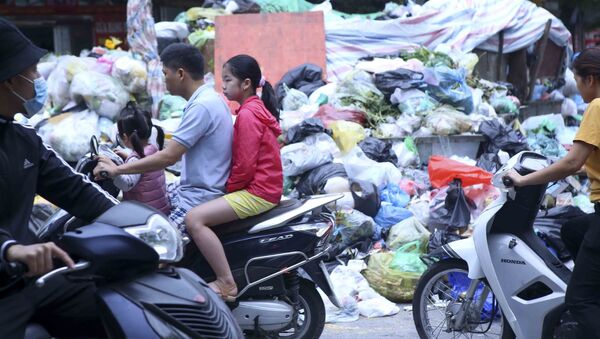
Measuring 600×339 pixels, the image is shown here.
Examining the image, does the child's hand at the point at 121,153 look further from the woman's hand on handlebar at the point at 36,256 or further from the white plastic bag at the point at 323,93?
the white plastic bag at the point at 323,93

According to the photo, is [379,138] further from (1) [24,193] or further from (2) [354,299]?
(1) [24,193]

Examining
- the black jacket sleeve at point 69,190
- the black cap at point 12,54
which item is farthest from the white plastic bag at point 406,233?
the black cap at point 12,54

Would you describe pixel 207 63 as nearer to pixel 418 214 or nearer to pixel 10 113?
pixel 418 214

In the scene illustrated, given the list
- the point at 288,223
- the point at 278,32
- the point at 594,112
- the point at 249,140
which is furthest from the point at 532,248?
the point at 278,32

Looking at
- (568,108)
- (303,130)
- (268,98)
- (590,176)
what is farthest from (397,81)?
(590,176)

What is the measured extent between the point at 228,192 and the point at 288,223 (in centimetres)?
39

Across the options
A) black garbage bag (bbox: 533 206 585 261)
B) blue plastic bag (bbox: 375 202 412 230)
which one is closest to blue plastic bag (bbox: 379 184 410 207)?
blue plastic bag (bbox: 375 202 412 230)

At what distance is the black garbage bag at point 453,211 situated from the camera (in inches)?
283

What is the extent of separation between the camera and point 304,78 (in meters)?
10.6

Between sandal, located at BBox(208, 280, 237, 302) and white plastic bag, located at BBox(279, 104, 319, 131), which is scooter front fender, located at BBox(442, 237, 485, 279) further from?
white plastic bag, located at BBox(279, 104, 319, 131)

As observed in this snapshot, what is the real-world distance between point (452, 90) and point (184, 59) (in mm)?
5397

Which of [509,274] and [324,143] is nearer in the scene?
[509,274]

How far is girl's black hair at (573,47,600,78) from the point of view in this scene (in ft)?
14.0

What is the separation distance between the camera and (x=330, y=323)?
6.11 metres
